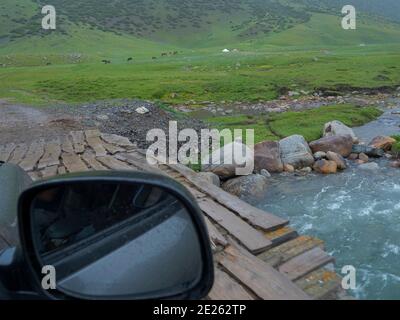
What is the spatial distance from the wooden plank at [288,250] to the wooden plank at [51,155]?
5.50 m

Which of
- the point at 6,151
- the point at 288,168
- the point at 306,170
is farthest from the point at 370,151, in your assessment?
the point at 6,151

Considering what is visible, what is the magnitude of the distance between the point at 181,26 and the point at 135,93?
349 ft

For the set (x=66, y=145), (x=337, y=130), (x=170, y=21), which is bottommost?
(x=337, y=130)

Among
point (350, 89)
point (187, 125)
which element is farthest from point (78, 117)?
point (350, 89)

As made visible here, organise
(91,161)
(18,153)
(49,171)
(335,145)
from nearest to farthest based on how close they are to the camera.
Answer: (49,171), (91,161), (18,153), (335,145)

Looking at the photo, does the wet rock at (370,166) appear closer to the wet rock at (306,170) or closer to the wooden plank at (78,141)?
the wet rock at (306,170)

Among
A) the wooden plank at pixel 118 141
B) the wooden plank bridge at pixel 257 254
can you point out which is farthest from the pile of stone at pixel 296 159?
the wooden plank bridge at pixel 257 254

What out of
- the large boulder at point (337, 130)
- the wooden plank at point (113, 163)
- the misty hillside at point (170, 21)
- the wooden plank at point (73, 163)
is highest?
the misty hillside at point (170, 21)

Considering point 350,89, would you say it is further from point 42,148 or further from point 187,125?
point 42,148

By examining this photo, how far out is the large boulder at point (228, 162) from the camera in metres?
13.2

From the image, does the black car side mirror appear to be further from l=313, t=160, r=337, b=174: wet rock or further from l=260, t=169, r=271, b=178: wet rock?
l=313, t=160, r=337, b=174: wet rock

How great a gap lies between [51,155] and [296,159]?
333 inches

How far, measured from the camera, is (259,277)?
4.15 meters

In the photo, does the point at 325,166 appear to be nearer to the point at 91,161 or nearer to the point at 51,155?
the point at 91,161
